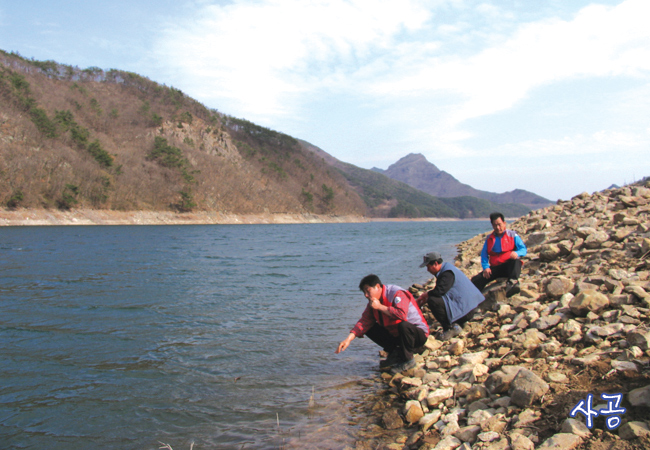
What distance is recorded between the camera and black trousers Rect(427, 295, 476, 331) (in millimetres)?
Result: 5926

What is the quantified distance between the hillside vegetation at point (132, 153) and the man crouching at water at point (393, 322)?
60.2 meters

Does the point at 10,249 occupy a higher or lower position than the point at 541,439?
lower

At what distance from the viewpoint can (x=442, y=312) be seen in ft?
19.8

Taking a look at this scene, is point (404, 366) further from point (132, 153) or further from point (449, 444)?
point (132, 153)

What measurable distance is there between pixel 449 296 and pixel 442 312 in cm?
30

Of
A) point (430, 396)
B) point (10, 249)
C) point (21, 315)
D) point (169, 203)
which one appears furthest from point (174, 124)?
point (430, 396)

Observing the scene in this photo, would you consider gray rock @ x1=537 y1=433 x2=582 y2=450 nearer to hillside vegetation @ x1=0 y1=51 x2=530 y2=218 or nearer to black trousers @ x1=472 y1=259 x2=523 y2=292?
black trousers @ x1=472 y1=259 x2=523 y2=292

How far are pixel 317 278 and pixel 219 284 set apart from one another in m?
4.16

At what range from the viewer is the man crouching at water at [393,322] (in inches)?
197

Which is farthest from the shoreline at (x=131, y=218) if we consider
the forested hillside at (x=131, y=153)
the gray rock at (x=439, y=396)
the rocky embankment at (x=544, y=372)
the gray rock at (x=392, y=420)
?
the gray rock at (x=439, y=396)

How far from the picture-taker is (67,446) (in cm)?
413

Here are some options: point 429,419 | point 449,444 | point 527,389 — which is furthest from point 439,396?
point 527,389

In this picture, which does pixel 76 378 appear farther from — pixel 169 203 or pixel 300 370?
pixel 169 203

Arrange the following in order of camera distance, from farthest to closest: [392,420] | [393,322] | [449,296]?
[449,296]
[393,322]
[392,420]
